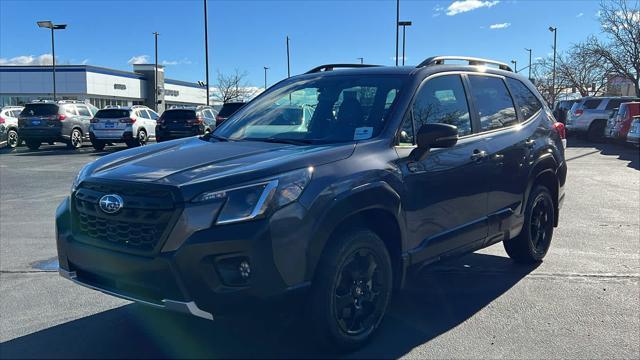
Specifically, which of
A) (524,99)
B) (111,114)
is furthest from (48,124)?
(524,99)

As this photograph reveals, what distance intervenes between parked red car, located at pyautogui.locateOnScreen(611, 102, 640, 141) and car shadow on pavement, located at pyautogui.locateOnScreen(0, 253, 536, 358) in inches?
688

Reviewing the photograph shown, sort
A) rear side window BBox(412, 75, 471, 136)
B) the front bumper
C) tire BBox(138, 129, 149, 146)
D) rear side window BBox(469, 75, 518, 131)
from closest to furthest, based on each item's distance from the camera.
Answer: the front bumper < rear side window BBox(412, 75, 471, 136) < rear side window BBox(469, 75, 518, 131) < tire BBox(138, 129, 149, 146)

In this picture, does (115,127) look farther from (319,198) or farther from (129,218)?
(319,198)

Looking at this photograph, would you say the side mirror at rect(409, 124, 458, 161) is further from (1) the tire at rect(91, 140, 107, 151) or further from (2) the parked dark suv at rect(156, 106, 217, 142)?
(1) the tire at rect(91, 140, 107, 151)

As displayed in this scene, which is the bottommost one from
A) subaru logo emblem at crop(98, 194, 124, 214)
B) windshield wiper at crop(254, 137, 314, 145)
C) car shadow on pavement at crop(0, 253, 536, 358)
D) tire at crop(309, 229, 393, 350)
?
car shadow on pavement at crop(0, 253, 536, 358)

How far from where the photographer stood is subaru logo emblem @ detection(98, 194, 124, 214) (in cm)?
315

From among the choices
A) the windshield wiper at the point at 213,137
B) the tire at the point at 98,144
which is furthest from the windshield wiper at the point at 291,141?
the tire at the point at 98,144

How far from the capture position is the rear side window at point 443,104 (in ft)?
13.7

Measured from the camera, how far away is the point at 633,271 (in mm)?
5422

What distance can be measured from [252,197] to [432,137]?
4.60ft

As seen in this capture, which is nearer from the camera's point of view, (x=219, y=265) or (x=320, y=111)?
(x=219, y=265)

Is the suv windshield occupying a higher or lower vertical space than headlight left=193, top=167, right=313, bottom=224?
higher

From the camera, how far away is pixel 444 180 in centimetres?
409

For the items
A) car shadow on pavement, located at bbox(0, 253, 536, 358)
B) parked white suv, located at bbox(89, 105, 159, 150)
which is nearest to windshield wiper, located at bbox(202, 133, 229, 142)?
car shadow on pavement, located at bbox(0, 253, 536, 358)
